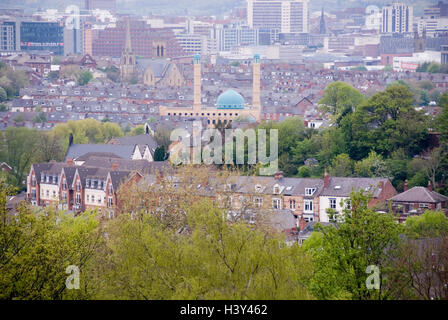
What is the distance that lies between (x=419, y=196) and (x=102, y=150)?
20296 mm

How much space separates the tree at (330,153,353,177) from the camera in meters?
44.8

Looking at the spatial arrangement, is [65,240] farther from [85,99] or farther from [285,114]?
[85,99]

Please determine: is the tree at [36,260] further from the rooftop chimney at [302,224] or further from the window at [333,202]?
the window at [333,202]

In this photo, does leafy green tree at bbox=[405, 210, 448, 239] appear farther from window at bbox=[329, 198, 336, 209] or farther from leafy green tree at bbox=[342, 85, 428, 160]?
leafy green tree at bbox=[342, 85, 428, 160]

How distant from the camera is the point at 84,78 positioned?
392 ft

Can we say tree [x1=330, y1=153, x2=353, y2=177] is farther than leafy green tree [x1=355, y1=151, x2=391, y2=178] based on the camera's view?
Yes

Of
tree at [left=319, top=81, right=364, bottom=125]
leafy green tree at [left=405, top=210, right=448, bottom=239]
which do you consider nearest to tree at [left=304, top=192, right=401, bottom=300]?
leafy green tree at [left=405, top=210, right=448, bottom=239]

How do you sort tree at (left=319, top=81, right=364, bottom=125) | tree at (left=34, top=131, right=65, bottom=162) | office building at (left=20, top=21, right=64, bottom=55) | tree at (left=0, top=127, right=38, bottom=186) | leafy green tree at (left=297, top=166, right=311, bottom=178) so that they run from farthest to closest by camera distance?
office building at (left=20, top=21, right=64, bottom=55), tree at (left=319, top=81, right=364, bottom=125), tree at (left=34, top=131, right=65, bottom=162), tree at (left=0, top=127, right=38, bottom=186), leafy green tree at (left=297, top=166, right=311, bottom=178)

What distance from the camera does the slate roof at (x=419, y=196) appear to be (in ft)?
128

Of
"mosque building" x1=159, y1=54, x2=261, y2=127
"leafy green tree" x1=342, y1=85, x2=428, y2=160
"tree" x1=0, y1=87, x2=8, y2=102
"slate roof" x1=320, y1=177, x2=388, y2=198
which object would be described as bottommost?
"tree" x1=0, y1=87, x2=8, y2=102

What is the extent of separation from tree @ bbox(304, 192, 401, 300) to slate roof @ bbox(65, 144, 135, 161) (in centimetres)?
3309

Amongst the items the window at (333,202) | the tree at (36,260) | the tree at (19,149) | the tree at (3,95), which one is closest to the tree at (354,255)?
the tree at (36,260)

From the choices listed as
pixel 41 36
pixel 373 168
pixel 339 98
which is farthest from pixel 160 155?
pixel 41 36

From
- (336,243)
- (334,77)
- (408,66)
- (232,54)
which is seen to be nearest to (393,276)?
(336,243)
